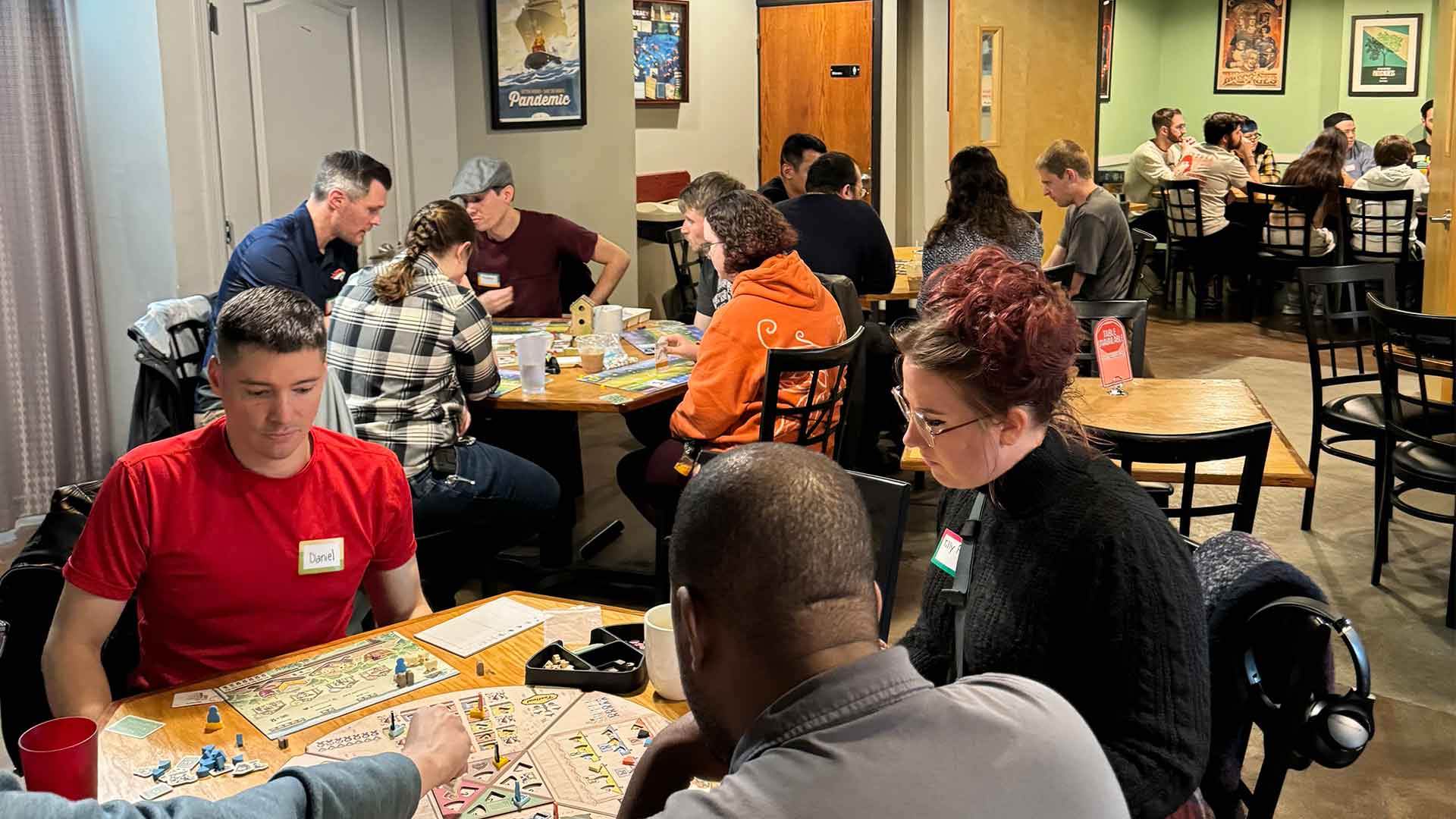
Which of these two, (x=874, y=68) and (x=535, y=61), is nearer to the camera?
(x=535, y=61)

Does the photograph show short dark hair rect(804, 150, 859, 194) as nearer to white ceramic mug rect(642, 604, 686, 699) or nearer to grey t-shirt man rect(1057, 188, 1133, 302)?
grey t-shirt man rect(1057, 188, 1133, 302)

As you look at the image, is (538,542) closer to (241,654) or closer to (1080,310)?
(1080,310)

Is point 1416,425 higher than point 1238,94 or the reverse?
the reverse

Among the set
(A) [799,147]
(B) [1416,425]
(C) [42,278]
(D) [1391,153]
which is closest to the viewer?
(B) [1416,425]

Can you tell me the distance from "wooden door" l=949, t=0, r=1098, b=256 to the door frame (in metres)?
0.77

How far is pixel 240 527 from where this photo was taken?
7.22ft

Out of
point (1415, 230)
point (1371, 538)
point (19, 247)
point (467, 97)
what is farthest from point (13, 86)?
point (1415, 230)

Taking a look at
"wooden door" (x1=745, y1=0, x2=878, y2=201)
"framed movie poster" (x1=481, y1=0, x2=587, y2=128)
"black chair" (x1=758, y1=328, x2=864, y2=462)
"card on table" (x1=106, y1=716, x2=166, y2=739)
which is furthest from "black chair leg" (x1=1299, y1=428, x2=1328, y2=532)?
"wooden door" (x1=745, y1=0, x2=878, y2=201)

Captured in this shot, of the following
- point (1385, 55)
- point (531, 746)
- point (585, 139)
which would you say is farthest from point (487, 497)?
point (1385, 55)

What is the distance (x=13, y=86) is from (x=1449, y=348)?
16.4 feet

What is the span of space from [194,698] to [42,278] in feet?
11.4

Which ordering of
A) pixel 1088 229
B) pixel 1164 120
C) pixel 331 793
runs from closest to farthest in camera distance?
pixel 331 793 → pixel 1088 229 → pixel 1164 120

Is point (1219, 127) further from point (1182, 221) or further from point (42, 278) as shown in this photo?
point (42, 278)

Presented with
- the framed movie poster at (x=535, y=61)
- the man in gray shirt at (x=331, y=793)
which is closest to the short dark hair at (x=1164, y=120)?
the framed movie poster at (x=535, y=61)
